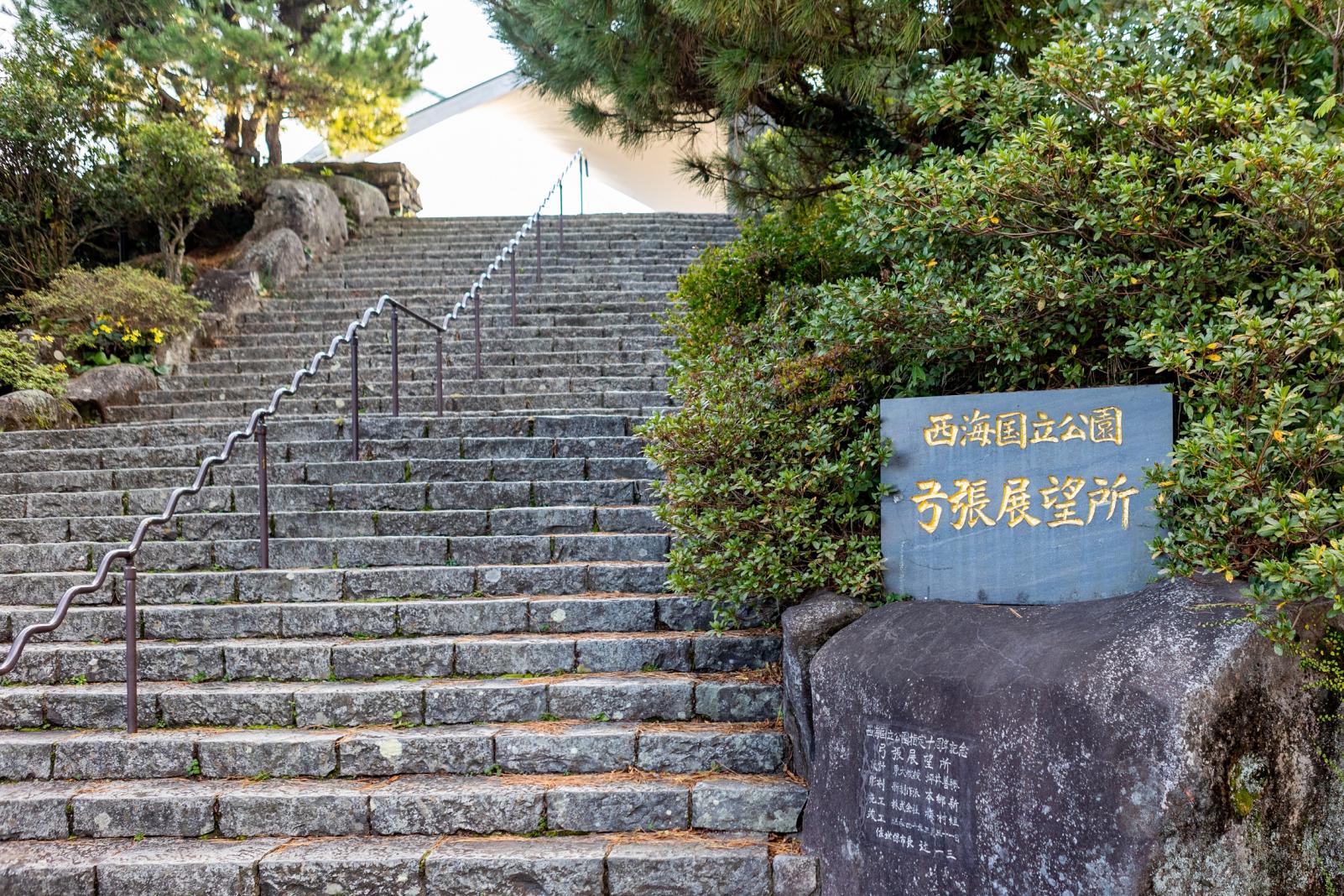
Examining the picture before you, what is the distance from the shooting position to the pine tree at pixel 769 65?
4387 mm

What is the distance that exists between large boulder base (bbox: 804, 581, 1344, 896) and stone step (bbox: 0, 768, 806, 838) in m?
0.56

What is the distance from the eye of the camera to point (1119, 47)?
3453 millimetres

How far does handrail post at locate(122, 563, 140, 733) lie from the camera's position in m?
3.87

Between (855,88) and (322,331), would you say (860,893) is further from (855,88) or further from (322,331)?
(322,331)

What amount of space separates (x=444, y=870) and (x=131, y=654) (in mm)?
1648

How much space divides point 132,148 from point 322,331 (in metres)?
3.06

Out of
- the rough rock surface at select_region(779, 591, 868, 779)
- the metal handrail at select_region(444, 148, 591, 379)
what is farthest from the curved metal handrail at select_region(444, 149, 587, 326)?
the rough rock surface at select_region(779, 591, 868, 779)

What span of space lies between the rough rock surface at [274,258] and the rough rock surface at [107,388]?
247 centimetres

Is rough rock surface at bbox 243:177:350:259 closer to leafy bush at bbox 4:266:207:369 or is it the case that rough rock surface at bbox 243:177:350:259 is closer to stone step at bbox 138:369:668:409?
leafy bush at bbox 4:266:207:369

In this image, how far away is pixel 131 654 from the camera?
3879mm

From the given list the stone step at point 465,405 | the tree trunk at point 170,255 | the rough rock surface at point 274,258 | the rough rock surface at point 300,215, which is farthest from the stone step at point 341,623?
the rough rock surface at point 300,215

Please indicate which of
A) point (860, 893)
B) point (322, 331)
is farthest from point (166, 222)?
point (860, 893)

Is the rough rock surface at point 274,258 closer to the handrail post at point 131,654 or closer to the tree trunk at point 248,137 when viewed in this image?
the tree trunk at point 248,137

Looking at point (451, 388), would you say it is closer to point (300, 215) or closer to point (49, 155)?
point (300, 215)
